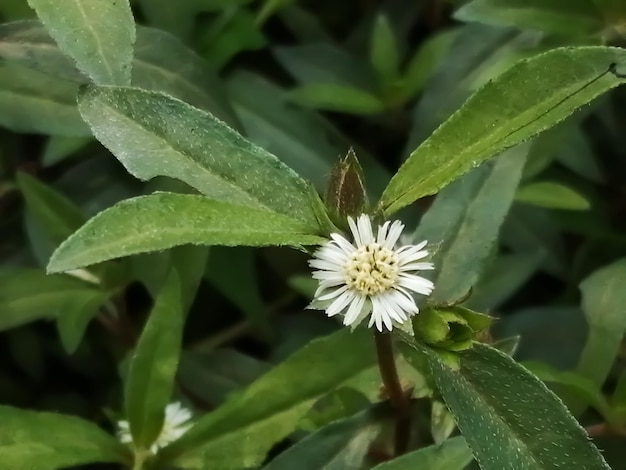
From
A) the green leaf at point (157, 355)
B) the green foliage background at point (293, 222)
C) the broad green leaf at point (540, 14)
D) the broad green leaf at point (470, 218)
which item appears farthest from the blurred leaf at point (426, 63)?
the green leaf at point (157, 355)

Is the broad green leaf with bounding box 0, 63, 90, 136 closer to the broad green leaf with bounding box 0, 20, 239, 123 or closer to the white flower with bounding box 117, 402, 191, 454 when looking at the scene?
the broad green leaf with bounding box 0, 20, 239, 123

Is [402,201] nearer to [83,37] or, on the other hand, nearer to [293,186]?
[293,186]

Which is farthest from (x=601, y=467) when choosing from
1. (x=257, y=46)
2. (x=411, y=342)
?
(x=257, y=46)

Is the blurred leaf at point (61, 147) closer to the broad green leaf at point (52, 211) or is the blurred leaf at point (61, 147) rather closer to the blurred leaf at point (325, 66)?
the broad green leaf at point (52, 211)

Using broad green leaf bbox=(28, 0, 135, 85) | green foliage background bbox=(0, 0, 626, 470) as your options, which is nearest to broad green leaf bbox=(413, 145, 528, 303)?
green foliage background bbox=(0, 0, 626, 470)

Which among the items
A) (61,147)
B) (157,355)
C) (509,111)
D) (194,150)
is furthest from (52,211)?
(509,111)

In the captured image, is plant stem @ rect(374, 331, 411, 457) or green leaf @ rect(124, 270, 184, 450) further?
green leaf @ rect(124, 270, 184, 450)
